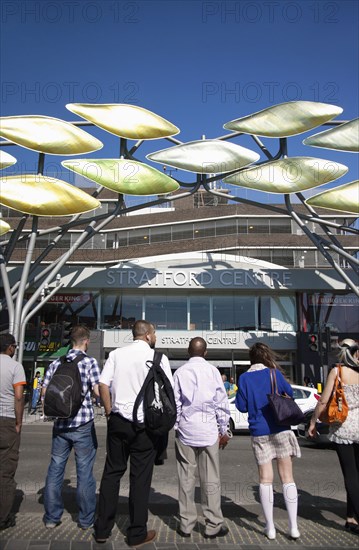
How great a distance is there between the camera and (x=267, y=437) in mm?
4723

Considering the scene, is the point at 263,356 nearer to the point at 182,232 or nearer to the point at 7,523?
the point at 7,523

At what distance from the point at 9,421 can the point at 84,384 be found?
0.83m

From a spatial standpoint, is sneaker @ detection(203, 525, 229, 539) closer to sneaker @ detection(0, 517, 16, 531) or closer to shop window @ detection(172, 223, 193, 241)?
sneaker @ detection(0, 517, 16, 531)

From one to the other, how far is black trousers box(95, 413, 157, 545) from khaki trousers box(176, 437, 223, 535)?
0.42 metres

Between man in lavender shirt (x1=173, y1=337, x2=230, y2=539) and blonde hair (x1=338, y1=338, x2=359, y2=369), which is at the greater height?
blonde hair (x1=338, y1=338, x2=359, y2=369)

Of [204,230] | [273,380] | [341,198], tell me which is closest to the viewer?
[273,380]

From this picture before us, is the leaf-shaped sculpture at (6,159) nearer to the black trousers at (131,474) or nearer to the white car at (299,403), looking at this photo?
the white car at (299,403)

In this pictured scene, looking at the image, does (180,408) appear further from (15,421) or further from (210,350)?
(210,350)

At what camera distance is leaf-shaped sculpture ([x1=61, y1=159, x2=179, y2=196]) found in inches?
762

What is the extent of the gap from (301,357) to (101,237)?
25.9 m

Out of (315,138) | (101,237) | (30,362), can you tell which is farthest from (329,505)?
(101,237)

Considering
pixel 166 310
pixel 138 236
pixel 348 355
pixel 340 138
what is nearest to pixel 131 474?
pixel 348 355

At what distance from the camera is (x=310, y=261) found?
3981 centimetres

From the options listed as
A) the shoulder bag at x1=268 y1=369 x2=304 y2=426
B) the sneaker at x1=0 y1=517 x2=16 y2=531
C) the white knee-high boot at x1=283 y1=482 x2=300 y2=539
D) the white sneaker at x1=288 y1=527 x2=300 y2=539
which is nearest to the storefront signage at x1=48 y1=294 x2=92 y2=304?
the sneaker at x1=0 y1=517 x2=16 y2=531
